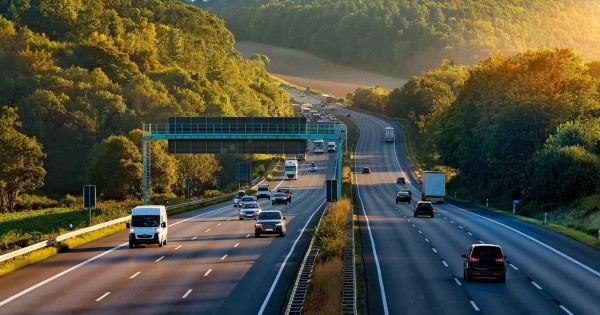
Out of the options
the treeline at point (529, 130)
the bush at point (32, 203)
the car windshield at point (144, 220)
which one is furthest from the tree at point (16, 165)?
the car windshield at point (144, 220)

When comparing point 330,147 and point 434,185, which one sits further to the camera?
point 330,147

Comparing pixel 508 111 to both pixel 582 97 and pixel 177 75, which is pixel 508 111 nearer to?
pixel 582 97

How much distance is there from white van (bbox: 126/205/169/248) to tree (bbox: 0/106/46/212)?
209 feet

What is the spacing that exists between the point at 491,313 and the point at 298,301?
5.98 metres

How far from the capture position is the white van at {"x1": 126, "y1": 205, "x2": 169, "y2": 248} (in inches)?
1935

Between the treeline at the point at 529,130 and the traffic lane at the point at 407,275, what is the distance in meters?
19.8

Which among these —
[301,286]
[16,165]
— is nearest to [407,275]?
[301,286]

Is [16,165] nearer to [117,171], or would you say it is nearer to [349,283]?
[117,171]

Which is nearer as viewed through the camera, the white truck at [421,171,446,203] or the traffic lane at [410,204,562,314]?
the traffic lane at [410,204,562,314]

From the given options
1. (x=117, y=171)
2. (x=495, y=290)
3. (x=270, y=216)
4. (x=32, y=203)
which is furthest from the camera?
(x=32, y=203)

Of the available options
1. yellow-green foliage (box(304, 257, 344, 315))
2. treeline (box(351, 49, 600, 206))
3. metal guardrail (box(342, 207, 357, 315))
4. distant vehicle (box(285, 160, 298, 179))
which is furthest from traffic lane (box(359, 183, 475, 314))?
distant vehicle (box(285, 160, 298, 179))

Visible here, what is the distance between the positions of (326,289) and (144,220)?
67.6 ft

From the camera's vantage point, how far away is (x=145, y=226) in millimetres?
49406

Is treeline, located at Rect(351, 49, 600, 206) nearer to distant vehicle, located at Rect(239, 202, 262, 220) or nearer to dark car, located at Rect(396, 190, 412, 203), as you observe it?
dark car, located at Rect(396, 190, 412, 203)
